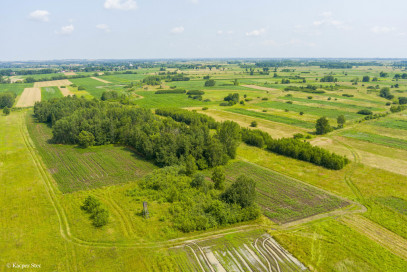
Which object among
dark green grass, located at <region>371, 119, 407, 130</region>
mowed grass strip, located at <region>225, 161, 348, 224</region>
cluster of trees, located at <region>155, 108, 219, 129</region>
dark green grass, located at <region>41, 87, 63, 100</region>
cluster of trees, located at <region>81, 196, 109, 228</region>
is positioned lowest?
mowed grass strip, located at <region>225, 161, 348, 224</region>

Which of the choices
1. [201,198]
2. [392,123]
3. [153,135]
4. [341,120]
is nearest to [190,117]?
[153,135]

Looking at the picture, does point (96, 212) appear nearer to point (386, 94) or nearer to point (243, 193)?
point (243, 193)

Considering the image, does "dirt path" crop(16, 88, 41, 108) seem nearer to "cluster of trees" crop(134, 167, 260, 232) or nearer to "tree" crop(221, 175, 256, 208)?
"cluster of trees" crop(134, 167, 260, 232)

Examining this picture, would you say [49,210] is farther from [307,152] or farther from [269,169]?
[307,152]

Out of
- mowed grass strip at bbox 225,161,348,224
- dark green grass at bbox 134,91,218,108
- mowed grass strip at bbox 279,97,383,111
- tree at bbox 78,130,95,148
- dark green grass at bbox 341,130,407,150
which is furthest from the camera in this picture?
dark green grass at bbox 134,91,218,108

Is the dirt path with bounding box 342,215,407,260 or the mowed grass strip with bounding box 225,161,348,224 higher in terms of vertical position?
the mowed grass strip with bounding box 225,161,348,224

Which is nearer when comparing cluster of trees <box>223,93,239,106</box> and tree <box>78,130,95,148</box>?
tree <box>78,130,95,148</box>

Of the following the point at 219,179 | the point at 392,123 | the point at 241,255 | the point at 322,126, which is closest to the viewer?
the point at 241,255

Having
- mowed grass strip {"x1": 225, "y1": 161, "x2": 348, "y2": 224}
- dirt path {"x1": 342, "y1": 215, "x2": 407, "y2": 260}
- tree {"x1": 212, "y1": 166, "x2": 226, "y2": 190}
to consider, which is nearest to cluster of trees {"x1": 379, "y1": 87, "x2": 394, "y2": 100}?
mowed grass strip {"x1": 225, "y1": 161, "x2": 348, "y2": 224}
